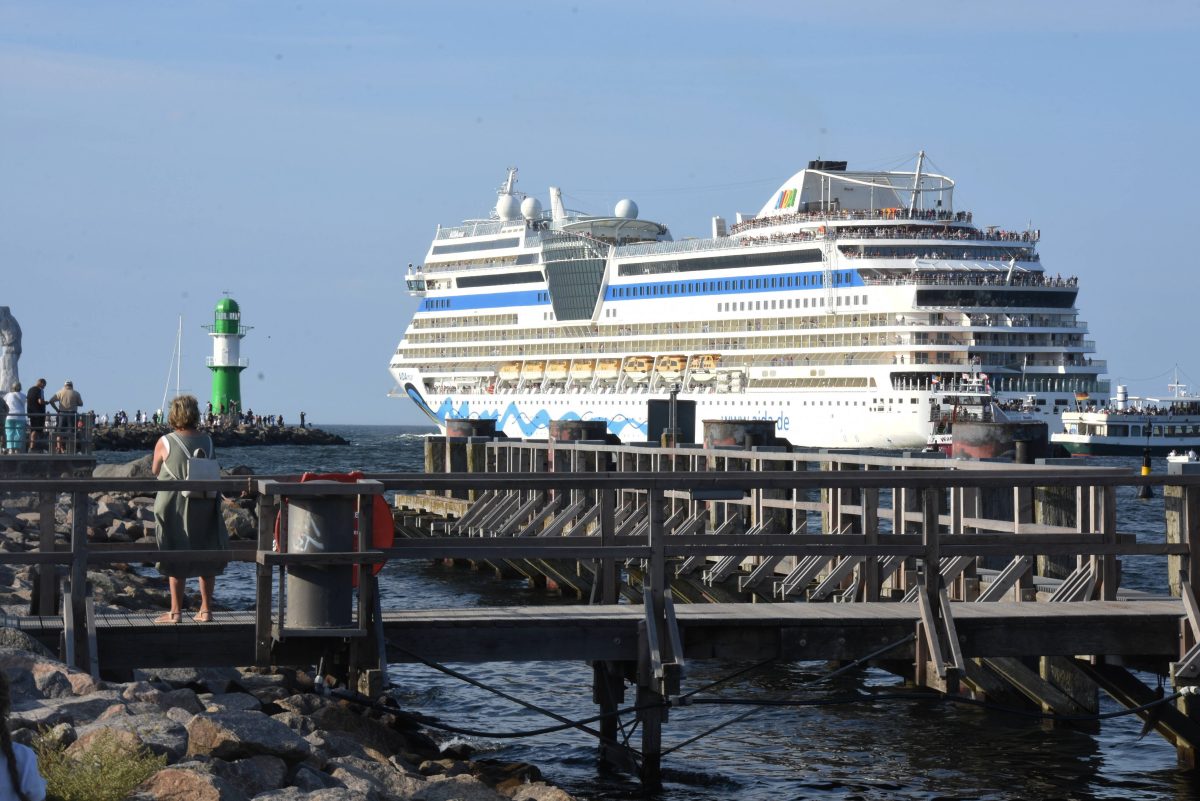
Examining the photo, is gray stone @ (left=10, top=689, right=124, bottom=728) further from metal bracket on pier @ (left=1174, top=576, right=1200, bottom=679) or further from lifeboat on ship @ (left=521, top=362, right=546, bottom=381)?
lifeboat on ship @ (left=521, top=362, right=546, bottom=381)

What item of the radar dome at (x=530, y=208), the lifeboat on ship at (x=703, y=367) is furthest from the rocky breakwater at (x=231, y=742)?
the radar dome at (x=530, y=208)

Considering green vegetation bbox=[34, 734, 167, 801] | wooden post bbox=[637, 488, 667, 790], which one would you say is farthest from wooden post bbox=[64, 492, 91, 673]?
wooden post bbox=[637, 488, 667, 790]

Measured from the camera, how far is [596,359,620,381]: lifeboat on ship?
90.1 m

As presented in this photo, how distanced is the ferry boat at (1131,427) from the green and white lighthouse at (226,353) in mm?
52844

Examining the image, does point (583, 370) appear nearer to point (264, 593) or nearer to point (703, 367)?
point (703, 367)

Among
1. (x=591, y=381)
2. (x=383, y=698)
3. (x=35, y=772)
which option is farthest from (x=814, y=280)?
(x=35, y=772)

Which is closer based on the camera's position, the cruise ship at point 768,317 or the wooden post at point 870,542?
the wooden post at point 870,542

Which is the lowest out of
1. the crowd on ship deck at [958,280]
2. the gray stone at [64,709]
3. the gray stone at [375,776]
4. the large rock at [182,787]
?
the gray stone at [375,776]

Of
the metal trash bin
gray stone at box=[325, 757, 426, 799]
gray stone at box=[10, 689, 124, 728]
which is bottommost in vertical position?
gray stone at box=[325, 757, 426, 799]

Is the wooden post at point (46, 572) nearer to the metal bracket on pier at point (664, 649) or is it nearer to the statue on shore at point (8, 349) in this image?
the metal bracket on pier at point (664, 649)

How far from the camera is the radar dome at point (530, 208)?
A: 101500 mm

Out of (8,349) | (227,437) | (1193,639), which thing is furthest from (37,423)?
(227,437)

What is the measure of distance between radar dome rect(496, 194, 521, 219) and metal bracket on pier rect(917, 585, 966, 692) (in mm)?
→ 93823

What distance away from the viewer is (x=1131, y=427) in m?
78.8
